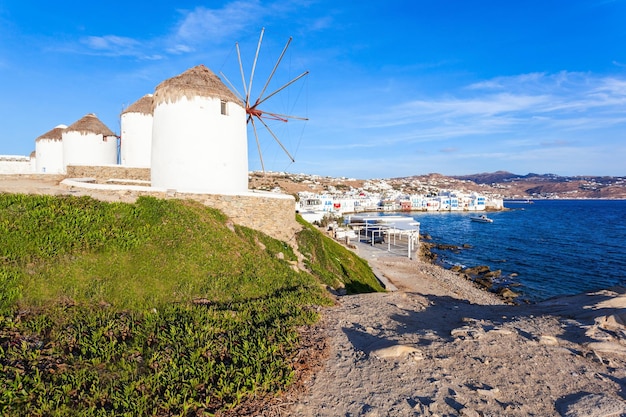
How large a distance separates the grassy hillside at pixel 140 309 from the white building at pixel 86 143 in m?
18.8

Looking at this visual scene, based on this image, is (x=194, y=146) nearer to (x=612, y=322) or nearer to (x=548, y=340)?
(x=548, y=340)

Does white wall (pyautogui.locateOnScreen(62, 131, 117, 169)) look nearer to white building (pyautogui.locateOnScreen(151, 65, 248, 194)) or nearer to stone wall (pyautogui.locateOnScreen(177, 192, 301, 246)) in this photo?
white building (pyautogui.locateOnScreen(151, 65, 248, 194))

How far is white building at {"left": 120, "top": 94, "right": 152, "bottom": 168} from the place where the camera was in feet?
92.5

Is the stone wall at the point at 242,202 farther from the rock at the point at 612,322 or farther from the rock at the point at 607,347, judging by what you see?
the rock at the point at 607,347

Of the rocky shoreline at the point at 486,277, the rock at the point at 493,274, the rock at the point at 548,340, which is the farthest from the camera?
the rock at the point at 493,274

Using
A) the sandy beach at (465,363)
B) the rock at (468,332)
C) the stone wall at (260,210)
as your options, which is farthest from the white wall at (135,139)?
the rock at (468,332)

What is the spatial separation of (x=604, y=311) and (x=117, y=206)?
17.0 m

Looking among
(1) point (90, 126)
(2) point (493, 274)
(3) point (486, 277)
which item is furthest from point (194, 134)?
(2) point (493, 274)

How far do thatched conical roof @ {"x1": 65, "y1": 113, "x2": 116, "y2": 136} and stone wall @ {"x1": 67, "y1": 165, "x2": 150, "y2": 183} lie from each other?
5.29m

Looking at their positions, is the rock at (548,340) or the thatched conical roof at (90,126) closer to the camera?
the rock at (548,340)

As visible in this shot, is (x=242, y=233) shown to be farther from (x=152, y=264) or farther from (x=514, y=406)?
(x=514, y=406)

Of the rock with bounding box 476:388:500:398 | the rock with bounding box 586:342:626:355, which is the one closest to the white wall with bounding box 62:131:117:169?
the rock with bounding box 476:388:500:398

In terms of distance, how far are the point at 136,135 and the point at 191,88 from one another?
15.0 metres

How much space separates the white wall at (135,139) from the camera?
92.6ft
